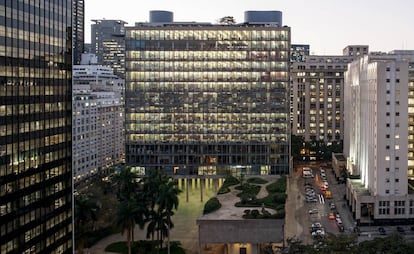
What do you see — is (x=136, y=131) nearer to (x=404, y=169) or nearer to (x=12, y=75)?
(x=404, y=169)

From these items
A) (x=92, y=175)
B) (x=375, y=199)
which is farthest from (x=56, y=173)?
(x=92, y=175)

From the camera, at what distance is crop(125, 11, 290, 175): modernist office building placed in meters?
151

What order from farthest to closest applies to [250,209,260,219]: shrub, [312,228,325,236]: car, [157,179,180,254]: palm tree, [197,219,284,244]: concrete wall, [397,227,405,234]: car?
1. [397,227,405,234]: car
2. [312,228,325,236]: car
3. [250,209,260,219]: shrub
4. [197,219,284,244]: concrete wall
5. [157,179,180,254]: palm tree

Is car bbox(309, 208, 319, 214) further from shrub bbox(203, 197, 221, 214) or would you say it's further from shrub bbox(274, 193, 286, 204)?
shrub bbox(203, 197, 221, 214)

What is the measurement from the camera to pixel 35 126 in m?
76.2

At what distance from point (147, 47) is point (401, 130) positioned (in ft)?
234

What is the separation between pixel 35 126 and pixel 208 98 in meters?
80.5

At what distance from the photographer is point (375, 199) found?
108938 mm

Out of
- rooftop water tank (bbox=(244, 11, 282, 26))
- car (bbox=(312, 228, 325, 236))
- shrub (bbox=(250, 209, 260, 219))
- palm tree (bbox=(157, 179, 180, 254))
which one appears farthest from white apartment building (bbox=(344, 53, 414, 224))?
rooftop water tank (bbox=(244, 11, 282, 26))

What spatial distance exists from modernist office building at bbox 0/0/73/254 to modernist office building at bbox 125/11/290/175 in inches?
2573

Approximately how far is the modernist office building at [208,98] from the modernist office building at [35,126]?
65.3 metres

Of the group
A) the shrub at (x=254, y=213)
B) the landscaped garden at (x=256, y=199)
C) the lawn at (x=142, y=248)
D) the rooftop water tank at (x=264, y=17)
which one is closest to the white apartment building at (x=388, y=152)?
the landscaped garden at (x=256, y=199)

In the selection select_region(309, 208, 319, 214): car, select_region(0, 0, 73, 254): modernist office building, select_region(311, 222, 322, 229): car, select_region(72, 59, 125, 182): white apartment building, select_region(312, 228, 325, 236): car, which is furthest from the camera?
select_region(72, 59, 125, 182): white apartment building

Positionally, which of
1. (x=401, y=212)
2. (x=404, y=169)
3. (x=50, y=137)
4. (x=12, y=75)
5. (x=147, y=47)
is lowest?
(x=401, y=212)
